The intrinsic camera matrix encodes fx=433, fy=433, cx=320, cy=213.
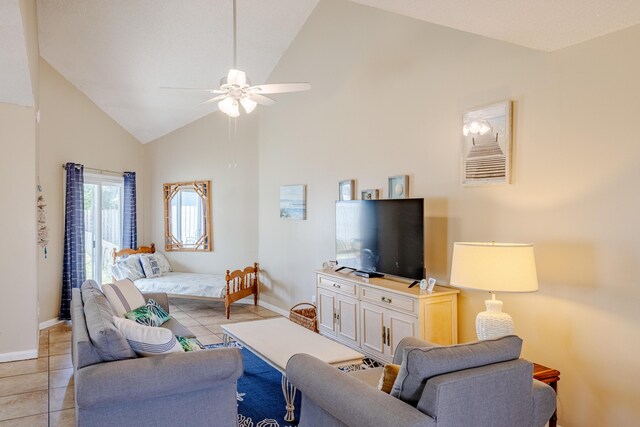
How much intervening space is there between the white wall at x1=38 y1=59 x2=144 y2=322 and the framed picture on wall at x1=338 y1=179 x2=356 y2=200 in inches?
150

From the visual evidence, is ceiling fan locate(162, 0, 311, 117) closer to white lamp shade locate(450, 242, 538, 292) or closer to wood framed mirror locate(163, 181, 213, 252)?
white lamp shade locate(450, 242, 538, 292)

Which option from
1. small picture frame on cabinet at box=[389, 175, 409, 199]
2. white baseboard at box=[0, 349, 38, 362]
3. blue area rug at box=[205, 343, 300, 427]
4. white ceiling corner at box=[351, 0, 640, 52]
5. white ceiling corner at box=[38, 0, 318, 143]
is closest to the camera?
white ceiling corner at box=[351, 0, 640, 52]

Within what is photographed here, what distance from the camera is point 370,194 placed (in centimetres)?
468

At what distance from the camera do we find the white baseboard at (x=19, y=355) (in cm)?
432

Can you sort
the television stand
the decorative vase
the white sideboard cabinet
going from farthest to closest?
the television stand, the white sideboard cabinet, the decorative vase

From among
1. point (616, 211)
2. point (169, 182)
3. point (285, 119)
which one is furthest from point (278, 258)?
point (616, 211)

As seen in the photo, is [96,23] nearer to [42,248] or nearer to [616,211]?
[42,248]

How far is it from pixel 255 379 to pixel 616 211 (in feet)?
9.90

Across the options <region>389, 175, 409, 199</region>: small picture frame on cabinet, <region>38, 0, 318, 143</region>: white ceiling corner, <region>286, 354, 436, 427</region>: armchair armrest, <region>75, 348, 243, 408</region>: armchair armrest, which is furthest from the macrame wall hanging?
<region>286, 354, 436, 427</region>: armchair armrest


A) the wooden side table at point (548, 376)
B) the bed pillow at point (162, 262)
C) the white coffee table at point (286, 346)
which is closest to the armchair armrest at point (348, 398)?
the white coffee table at point (286, 346)

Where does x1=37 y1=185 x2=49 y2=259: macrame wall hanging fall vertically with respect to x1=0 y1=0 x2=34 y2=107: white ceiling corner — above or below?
below

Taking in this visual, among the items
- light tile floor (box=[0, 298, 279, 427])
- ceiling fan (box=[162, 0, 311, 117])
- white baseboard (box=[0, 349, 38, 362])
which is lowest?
light tile floor (box=[0, 298, 279, 427])

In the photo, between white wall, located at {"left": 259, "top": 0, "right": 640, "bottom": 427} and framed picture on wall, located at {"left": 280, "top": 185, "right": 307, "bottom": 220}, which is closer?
white wall, located at {"left": 259, "top": 0, "right": 640, "bottom": 427}

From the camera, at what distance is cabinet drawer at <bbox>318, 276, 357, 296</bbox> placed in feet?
14.4
